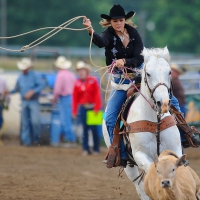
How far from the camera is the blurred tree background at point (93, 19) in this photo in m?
50.9

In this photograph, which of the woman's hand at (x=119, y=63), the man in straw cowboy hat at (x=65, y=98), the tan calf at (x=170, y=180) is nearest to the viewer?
the tan calf at (x=170, y=180)

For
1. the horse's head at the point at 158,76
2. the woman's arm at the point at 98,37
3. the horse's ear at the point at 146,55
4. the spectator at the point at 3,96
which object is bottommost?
the spectator at the point at 3,96

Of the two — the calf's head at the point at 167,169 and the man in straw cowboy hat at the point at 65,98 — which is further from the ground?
the calf's head at the point at 167,169

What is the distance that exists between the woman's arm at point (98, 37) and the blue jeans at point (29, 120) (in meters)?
8.76

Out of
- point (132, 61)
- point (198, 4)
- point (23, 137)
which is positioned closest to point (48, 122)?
point (23, 137)

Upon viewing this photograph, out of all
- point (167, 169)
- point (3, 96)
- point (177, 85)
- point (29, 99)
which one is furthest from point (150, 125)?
point (3, 96)

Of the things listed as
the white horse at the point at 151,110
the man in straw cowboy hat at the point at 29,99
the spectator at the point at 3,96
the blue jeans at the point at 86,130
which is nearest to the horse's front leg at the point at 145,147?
the white horse at the point at 151,110

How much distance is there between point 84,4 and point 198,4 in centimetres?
1324

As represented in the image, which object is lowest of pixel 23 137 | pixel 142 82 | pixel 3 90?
pixel 23 137

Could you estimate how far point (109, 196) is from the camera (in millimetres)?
9422

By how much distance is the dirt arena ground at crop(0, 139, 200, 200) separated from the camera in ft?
31.2

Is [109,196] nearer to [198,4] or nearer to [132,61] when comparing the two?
[132,61]

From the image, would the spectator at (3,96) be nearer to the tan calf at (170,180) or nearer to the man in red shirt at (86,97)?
the man in red shirt at (86,97)

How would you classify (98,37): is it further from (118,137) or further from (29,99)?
(29,99)
